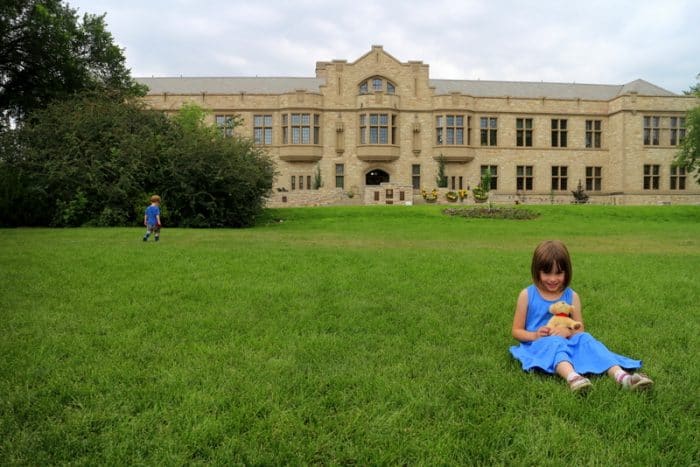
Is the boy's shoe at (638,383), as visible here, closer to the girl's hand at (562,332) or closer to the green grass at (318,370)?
the green grass at (318,370)

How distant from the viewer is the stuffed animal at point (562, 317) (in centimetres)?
419

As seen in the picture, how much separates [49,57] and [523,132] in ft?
116

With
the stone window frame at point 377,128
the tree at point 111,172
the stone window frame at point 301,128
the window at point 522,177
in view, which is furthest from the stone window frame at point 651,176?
the tree at point 111,172

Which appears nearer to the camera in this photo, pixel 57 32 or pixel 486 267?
pixel 486 267

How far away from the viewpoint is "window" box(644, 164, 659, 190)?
141ft

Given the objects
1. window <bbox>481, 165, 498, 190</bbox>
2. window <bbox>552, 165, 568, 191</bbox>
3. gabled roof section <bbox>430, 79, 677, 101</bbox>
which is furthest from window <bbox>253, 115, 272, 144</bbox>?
window <bbox>552, 165, 568, 191</bbox>

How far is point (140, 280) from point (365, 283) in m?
3.41

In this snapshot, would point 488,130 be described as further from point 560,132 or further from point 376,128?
point 376,128

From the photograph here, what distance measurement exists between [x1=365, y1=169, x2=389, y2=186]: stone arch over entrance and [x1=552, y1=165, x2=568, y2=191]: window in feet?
48.2

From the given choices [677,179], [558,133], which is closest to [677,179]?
[677,179]

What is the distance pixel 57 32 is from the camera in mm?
23891

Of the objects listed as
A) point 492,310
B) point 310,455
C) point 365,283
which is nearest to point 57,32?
point 365,283

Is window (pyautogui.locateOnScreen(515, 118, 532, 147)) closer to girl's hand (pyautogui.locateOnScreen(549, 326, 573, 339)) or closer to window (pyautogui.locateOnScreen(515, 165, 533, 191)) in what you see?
window (pyautogui.locateOnScreen(515, 165, 533, 191))

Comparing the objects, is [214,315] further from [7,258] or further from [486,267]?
[7,258]
